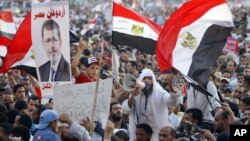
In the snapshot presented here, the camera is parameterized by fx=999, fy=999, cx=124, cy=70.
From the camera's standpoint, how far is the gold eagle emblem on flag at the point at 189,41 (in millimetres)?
11102

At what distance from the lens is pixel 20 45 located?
537 inches

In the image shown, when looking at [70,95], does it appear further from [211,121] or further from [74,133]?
[211,121]

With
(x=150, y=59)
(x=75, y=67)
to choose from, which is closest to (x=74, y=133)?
(x=75, y=67)

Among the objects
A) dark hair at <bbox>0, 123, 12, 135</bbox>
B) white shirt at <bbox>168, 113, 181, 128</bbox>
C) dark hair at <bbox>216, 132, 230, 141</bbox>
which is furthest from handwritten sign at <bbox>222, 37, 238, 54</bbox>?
dark hair at <bbox>216, 132, 230, 141</bbox>

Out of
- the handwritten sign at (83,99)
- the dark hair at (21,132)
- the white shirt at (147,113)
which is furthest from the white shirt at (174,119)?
the dark hair at (21,132)

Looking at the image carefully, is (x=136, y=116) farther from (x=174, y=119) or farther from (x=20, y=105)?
(x=20, y=105)

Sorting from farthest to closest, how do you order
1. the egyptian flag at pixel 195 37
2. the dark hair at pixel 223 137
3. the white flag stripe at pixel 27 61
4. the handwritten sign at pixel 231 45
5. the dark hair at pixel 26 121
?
the handwritten sign at pixel 231 45 < the white flag stripe at pixel 27 61 < the dark hair at pixel 26 121 < the egyptian flag at pixel 195 37 < the dark hair at pixel 223 137

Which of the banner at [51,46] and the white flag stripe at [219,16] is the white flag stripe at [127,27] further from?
the white flag stripe at [219,16]

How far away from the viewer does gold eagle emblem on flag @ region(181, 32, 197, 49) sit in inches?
437

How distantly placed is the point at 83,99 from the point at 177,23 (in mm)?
1490

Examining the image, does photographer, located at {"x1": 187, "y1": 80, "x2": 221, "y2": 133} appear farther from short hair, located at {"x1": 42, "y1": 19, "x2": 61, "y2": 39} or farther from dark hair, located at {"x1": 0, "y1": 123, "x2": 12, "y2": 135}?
dark hair, located at {"x1": 0, "y1": 123, "x2": 12, "y2": 135}

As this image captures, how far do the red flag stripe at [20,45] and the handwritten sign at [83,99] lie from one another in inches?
100

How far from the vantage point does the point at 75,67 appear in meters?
12.6

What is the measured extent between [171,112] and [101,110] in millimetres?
2184
